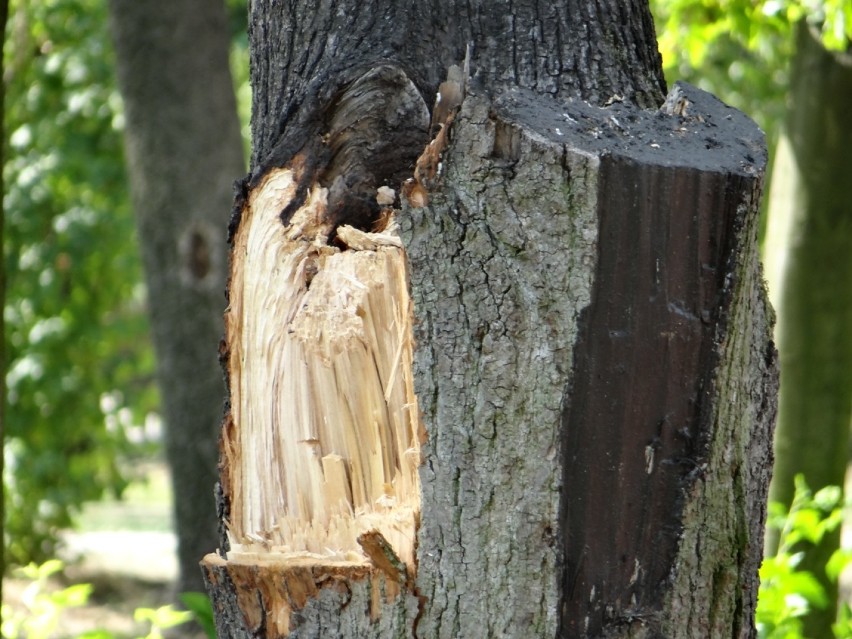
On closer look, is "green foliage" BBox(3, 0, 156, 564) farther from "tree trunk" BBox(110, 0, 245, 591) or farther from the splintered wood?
the splintered wood

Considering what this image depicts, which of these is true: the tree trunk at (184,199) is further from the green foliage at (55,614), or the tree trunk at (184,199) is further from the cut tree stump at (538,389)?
the cut tree stump at (538,389)

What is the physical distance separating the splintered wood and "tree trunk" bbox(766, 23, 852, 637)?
3.35 metres

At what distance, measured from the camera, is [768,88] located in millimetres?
6965

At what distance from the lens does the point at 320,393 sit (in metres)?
1.55

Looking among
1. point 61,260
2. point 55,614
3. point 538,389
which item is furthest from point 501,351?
point 61,260

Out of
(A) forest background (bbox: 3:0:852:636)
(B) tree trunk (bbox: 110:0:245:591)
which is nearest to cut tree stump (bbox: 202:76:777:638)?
(B) tree trunk (bbox: 110:0:245:591)

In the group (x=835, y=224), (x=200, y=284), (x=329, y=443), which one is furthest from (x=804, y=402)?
(x=329, y=443)

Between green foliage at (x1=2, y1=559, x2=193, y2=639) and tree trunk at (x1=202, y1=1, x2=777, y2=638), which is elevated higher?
tree trunk at (x1=202, y1=1, x2=777, y2=638)

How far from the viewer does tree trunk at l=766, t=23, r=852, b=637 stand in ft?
14.3

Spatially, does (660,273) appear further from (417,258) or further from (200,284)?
(200,284)

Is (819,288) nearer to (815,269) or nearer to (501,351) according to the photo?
(815,269)

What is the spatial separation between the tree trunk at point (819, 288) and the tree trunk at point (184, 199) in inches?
114

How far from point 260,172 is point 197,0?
3.75 meters

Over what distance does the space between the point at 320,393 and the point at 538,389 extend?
0.38m
